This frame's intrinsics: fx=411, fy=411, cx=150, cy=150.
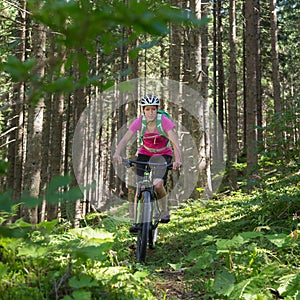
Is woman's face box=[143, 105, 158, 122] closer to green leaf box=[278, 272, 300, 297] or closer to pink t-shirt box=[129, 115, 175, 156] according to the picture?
pink t-shirt box=[129, 115, 175, 156]

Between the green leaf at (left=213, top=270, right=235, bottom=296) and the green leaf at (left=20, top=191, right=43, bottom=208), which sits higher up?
the green leaf at (left=20, top=191, right=43, bottom=208)

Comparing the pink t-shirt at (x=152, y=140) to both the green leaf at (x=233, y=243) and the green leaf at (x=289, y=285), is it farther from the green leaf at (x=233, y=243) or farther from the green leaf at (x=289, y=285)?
the green leaf at (x=289, y=285)

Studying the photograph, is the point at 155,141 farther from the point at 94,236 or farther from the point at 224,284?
the point at 224,284

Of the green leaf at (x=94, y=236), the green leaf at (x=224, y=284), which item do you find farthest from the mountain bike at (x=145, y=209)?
the green leaf at (x=224, y=284)

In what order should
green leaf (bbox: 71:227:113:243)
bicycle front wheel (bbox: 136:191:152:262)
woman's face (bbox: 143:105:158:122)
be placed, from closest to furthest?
green leaf (bbox: 71:227:113:243)
bicycle front wheel (bbox: 136:191:152:262)
woman's face (bbox: 143:105:158:122)

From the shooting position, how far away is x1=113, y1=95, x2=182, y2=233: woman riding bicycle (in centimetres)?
596

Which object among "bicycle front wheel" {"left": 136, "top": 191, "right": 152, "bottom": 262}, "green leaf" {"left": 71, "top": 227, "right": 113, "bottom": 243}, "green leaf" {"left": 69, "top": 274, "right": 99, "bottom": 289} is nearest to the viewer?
"green leaf" {"left": 69, "top": 274, "right": 99, "bottom": 289}

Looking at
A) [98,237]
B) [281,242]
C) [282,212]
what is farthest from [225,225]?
[98,237]

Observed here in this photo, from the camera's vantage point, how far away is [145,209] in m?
5.61

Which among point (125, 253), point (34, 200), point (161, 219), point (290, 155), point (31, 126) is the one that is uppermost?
point (31, 126)

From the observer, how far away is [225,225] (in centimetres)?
690

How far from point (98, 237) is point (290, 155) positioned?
5113 millimetres

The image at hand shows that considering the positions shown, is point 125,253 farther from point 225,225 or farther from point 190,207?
point 190,207

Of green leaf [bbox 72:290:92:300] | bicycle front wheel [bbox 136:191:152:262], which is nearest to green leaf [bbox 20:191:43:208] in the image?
green leaf [bbox 72:290:92:300]
